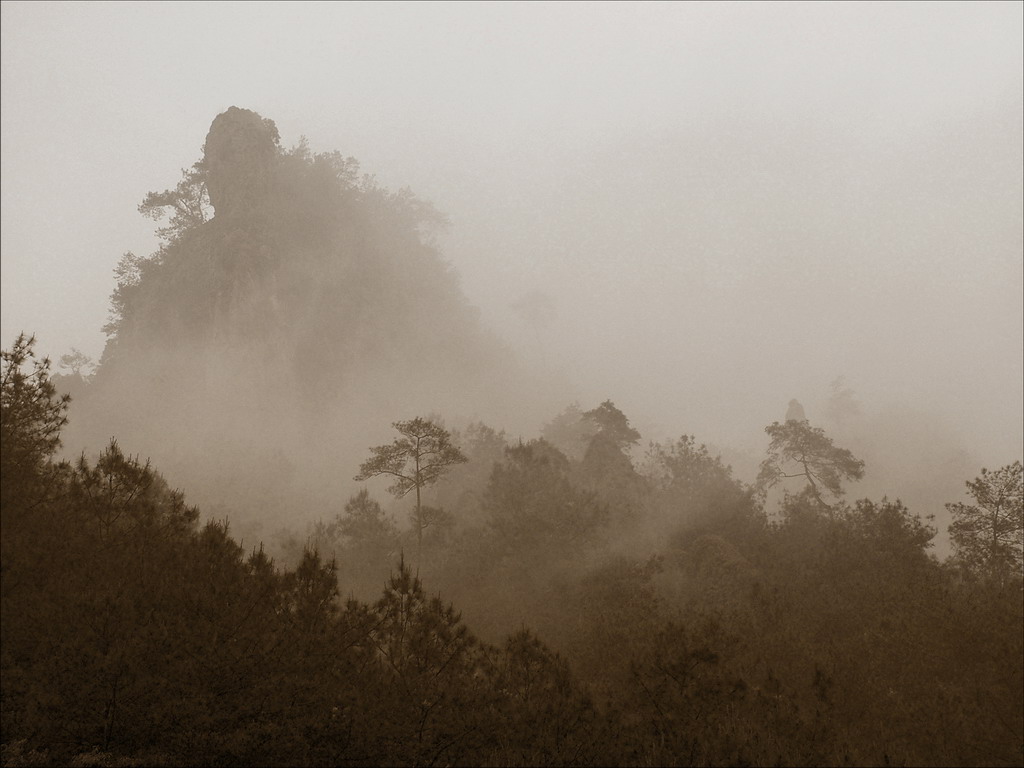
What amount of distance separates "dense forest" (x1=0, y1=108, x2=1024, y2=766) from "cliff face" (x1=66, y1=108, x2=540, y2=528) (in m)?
0.57

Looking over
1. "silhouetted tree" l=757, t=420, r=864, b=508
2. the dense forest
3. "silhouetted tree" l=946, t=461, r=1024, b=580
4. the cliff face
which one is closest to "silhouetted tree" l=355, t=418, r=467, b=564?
the dense forest

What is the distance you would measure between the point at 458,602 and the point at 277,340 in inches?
1861

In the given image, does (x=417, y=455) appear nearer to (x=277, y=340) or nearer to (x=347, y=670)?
(x=347, y=670)

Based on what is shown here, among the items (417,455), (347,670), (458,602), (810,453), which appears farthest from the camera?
(810,453)

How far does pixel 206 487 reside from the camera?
4350cm

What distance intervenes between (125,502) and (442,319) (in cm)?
6734

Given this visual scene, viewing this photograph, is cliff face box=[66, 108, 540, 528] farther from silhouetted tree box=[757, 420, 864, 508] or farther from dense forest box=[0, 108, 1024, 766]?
silhouetted tree box=[757, 420, 864, 508]

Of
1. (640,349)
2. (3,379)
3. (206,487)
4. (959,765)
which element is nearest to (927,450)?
(640,349)

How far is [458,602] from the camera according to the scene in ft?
79.2

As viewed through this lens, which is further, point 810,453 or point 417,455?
point 810,453

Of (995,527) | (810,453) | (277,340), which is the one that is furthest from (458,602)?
(277,340)

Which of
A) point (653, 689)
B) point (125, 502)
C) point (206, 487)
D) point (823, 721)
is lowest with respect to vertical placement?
point (823, 721)

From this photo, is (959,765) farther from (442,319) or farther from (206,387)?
(442,319)

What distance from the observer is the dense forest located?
6.73m
